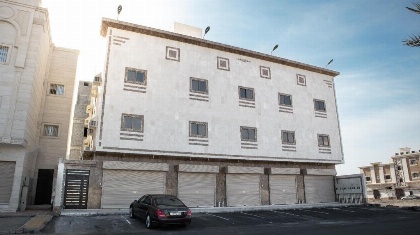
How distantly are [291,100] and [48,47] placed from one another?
23.5 m

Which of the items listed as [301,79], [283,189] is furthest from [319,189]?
[301,79]

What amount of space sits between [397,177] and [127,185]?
63143mm

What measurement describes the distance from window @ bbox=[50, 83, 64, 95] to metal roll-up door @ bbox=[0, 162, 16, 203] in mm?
9991

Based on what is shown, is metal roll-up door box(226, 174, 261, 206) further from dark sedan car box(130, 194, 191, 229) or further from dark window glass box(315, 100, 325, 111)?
dark window glass box(315, 100, 325, 111)

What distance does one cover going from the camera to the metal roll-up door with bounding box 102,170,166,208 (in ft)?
65.4

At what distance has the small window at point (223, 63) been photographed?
84.3 ft

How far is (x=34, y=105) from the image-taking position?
77.7 ft

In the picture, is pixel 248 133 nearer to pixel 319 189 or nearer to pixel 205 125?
pixel 205 125

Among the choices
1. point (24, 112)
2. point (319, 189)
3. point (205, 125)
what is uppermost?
point (24, 112)

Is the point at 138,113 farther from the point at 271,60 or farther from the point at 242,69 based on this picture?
the point at 271,60

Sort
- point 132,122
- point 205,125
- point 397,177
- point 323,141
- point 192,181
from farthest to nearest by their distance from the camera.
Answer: point 397,177 → point 323,141 → point 205,125 → point 192,181 → point 132,122

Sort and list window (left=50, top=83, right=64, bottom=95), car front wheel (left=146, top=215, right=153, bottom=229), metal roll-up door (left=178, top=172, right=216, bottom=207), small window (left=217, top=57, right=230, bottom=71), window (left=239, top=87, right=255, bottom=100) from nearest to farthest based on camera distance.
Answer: car front wheel (left=146, top=215, right=153, bottom=229)
metal roll-up door (left=178, top=172, right=216, bottom=207)
small window (left=217, top=57, right=230, bottom=71)
window (left=239, top=87, right=255, bottom=100)
window (left=50, top=83, right=64, bottom=95)

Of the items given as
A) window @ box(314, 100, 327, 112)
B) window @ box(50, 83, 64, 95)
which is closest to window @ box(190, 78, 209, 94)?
window @ box(314, 100, 327, 112)

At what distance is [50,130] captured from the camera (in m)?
27.6
